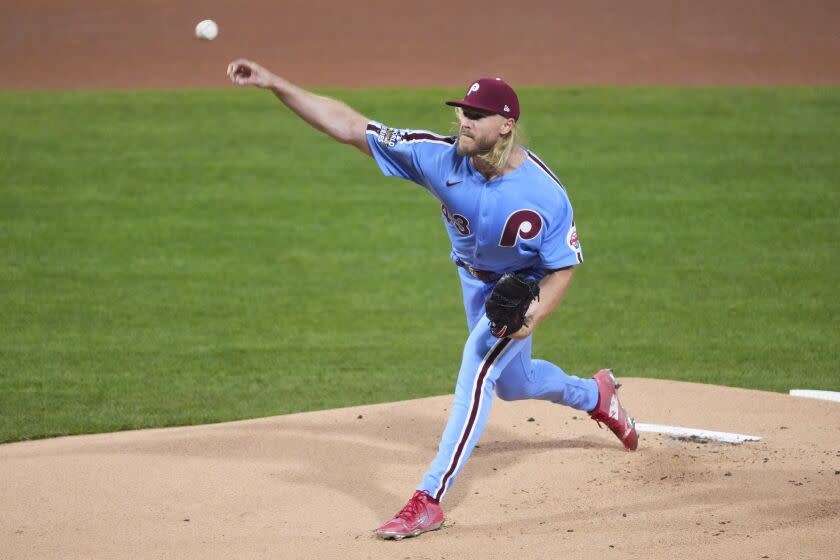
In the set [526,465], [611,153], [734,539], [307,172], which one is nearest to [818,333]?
[526,465]

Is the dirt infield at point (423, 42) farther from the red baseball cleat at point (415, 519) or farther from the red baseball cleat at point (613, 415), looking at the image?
the red baseball cleat at point (415, 519)

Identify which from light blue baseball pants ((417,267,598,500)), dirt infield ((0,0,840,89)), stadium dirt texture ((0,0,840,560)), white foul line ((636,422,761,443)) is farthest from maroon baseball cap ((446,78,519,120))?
dirt infield ((0,0,840,89))

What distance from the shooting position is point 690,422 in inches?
248

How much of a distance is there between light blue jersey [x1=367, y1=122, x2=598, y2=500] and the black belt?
0.07 ft

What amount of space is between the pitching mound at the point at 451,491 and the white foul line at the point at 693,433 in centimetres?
9

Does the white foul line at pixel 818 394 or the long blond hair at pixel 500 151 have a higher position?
the long blond hair at pixel 500 151

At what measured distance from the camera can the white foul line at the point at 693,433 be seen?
19.4 ft

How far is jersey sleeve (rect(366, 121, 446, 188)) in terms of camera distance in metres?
4.88

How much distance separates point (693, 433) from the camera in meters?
6.02

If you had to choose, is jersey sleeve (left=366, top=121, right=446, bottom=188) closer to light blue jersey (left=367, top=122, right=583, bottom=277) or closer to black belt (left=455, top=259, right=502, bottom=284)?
light blue jersey (left=367, top=122, right=583, bottom=277)

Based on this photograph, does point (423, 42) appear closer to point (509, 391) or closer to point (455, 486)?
point (509, 391)

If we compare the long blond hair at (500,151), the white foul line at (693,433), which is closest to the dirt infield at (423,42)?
the white foul line at (693,433)

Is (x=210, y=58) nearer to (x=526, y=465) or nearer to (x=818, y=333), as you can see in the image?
(x=818, y=333)

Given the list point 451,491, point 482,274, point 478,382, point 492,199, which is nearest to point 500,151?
point 492,199
